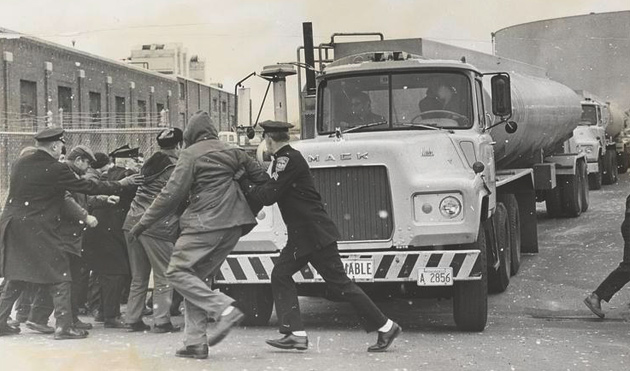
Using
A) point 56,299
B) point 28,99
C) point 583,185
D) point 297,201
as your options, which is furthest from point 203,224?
point 28,99

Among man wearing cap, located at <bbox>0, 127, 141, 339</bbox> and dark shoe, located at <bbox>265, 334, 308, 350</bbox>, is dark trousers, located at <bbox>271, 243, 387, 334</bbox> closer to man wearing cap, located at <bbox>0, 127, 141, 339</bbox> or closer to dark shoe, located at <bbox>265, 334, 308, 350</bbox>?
dark shoe, located at <bbox>265, 334, 308, 350</bbox>

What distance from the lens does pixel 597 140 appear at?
89.1 feet

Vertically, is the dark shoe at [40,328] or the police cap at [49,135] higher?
the police cap at [49,135]

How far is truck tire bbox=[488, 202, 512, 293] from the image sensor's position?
11688 mm

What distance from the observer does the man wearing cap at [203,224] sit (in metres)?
7.80

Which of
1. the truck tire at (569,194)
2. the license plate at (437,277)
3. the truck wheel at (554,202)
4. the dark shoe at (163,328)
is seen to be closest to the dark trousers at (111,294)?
the dark shoe at (163,328)

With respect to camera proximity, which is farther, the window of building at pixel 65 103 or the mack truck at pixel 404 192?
the window of building at pixel 65 103

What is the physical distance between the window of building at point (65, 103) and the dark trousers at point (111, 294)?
2283 centimetres

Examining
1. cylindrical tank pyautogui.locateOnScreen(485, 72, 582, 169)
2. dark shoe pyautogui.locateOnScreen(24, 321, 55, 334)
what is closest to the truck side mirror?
cylindrical tank pyautogui.locateOnScreen(485, 72, 582, 169)

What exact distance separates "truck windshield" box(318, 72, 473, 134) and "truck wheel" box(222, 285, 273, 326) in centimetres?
200

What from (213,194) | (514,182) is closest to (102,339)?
(213,194)

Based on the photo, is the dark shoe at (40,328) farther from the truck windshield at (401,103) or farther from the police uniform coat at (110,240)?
the truck windshield at (401,103)

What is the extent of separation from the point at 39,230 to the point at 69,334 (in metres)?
0.98

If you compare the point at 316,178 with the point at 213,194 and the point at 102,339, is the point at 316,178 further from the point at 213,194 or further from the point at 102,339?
the point at 102,339
